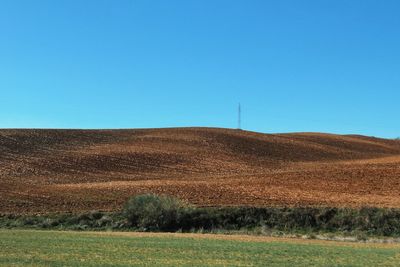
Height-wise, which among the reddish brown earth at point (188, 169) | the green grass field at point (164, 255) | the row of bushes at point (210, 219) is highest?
the reddish brown earth at point (188, 169)

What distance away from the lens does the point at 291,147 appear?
82562 mm

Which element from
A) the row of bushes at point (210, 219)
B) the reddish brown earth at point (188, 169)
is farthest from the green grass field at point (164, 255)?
the reddish brown earth at point (188, 169)

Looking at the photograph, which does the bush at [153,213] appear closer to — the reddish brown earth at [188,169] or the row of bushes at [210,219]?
the row of bushes at [210,219]

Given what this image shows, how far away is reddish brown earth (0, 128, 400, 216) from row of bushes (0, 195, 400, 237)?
1.86 m

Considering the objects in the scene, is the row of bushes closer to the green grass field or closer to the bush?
the bush

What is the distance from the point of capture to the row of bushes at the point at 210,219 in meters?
35.3

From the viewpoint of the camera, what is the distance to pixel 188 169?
2375 inches

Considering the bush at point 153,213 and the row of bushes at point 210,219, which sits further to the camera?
the bush at point 153,213

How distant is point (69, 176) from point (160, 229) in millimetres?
20057

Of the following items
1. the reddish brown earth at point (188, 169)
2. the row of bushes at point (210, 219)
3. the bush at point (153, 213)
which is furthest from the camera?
the reddish brown earth at point (188, 169)

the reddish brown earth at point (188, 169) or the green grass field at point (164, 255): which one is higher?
the reddish brown earth at point (188, 169)

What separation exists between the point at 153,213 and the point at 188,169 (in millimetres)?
24219

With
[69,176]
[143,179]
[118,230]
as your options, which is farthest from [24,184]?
[118,230]

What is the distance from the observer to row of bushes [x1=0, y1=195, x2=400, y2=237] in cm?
3531
